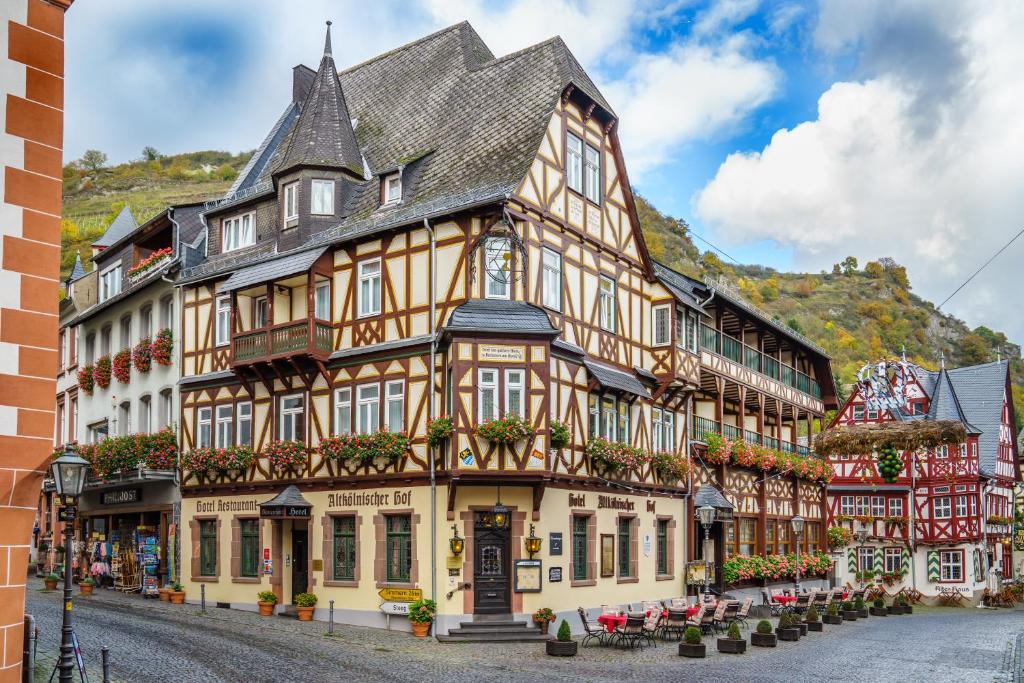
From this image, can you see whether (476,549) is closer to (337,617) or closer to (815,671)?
(337,617)

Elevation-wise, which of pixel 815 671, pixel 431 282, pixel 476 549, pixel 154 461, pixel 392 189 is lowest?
pixel 815 671

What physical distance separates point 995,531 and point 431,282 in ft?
138

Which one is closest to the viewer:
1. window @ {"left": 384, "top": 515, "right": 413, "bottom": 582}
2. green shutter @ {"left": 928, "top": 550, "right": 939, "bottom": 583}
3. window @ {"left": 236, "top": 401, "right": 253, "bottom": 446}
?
window @ {"left": 384, "top": 515, "right": 413, "bottom": 582}

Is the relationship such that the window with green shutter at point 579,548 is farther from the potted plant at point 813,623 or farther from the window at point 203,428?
the window at point 203,428

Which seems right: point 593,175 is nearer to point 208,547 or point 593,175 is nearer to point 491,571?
point 491,571

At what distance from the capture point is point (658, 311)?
31.7 meters

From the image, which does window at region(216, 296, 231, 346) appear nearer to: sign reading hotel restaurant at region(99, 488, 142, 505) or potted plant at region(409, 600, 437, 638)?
sign reading hotel restaurant at region(99, 488, 142, 505)

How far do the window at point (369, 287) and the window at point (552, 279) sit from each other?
13.6ft

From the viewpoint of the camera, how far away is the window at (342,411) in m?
27.6

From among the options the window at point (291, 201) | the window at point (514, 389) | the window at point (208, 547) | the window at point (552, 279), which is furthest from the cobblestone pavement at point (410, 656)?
the window at point (291, 201)

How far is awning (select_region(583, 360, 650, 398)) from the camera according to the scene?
27.2 metres

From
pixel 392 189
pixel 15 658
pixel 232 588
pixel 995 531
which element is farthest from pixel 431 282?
pixel 995 531

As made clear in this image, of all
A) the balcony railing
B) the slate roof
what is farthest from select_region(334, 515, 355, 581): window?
the balcony railing

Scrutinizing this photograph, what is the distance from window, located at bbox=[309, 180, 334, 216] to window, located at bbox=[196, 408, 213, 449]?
21.5 ft
